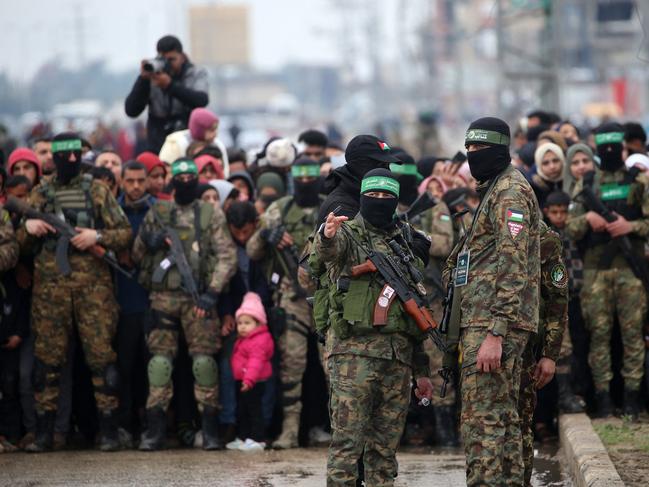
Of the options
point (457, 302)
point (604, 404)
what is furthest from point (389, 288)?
point (604, 404)

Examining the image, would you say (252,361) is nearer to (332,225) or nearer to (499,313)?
(332,225)

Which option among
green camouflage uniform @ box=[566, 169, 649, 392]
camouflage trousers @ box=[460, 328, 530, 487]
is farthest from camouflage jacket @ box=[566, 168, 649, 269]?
camouflage trousers @ box=[460, 328, 530, 487]

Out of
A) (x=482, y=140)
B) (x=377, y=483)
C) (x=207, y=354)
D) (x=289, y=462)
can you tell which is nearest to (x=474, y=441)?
(x=377, y=483)

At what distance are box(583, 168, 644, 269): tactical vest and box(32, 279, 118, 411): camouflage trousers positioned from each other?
3698mm

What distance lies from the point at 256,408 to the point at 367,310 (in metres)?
3.27

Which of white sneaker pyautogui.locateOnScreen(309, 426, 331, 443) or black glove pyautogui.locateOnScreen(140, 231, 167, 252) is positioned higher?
black glove pyautogui.locateOnScreen(140, 231, 167, 252)

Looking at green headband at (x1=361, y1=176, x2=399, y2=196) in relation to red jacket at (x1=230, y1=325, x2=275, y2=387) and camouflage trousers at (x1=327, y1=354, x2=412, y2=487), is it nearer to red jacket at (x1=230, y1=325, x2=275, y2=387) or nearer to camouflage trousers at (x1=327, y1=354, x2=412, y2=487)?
camouflage trousers at (x1=327, y1=354, x2=412, y2=487)

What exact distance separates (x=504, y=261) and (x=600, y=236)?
3.64 meters

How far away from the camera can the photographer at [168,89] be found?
1362 centimetres

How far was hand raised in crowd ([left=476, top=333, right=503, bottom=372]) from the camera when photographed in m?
7.49

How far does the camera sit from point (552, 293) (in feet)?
26.9

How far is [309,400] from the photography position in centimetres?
1138

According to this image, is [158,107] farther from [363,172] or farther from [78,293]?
[363,172]

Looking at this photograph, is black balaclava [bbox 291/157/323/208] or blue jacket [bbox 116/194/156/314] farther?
blue jacket [bbox 116/194/156/314]
